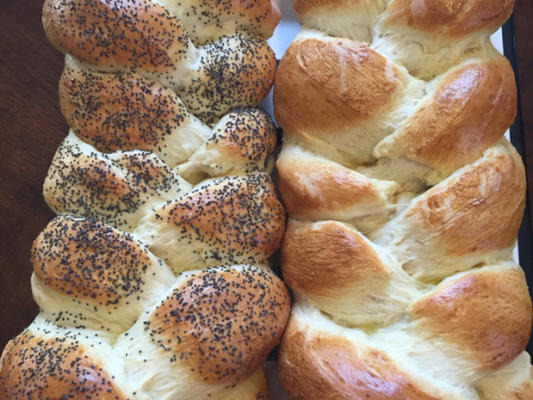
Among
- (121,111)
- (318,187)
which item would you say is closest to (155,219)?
(121,111)

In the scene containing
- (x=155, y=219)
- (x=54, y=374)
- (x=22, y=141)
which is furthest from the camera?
(x=22, y=141)

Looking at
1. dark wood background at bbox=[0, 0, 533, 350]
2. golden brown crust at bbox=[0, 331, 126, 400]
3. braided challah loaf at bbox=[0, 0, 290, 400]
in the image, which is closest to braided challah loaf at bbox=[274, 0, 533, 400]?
braided challah loaf at bbox=[0, 0, 290, 400]

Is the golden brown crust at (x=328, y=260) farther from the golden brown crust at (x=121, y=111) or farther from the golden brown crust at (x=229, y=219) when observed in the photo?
the golden brown crust at (x=121, y=111)

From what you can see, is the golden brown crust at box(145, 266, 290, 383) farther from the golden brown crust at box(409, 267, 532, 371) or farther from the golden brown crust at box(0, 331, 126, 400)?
the golden brown crust at box(409, 267, 532, 371)

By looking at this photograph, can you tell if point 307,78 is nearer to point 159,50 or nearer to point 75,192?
point 159,50

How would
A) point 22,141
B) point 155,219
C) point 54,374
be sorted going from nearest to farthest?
point 54,374 → point 155,219 → point 22,141

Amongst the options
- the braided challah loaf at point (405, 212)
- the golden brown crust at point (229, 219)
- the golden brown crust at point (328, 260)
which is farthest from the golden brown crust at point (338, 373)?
the golden brown crust at point (229, 219)

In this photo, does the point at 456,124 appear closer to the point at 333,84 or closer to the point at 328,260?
the point at 333,84

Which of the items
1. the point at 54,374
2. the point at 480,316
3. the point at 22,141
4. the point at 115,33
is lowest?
the point at 54,374
